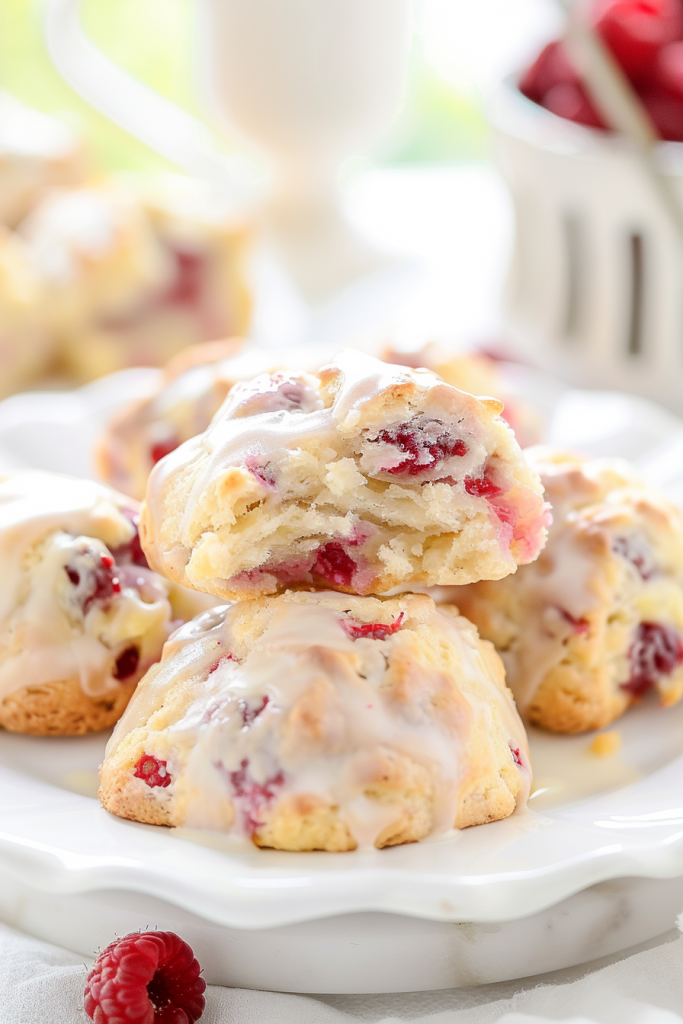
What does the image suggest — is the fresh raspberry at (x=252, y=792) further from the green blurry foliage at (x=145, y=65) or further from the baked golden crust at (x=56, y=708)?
the green blurry foliage at (x=145, y=65)

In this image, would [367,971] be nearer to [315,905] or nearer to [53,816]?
[315,905]

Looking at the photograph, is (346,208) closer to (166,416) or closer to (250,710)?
(166,416)

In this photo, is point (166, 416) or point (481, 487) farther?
point (166, 416)

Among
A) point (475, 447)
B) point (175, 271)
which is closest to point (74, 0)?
point (175, 271)

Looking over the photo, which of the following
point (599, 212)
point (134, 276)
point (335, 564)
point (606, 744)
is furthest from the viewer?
point (134, 276)

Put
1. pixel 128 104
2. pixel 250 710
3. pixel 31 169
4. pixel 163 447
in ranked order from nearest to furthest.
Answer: pixel 250 710
pixel 163 447
pixel 31 169
pixel 128 104

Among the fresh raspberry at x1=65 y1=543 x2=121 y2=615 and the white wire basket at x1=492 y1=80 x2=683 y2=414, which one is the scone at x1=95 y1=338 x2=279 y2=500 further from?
the white wire basket at x1=492 y1=80 x2=683 y2=414

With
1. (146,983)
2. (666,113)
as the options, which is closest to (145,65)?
(666,113)
